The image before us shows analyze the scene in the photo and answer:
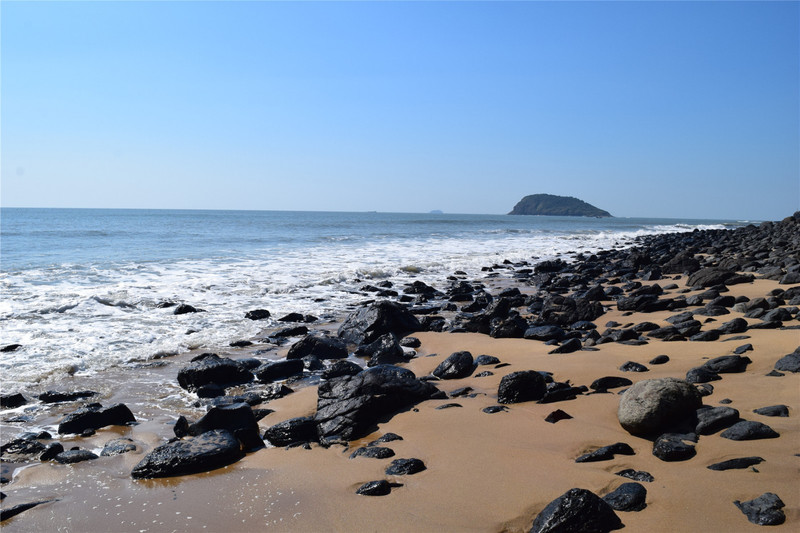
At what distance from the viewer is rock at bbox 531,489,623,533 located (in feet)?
9.29

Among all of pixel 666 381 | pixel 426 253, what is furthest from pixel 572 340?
pixel 426 253

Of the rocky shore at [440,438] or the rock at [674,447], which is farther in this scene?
the rock at [674,447]

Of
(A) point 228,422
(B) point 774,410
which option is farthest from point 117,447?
(B) point 774,410

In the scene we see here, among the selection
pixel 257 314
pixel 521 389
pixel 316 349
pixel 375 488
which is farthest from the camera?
pixel 257 314

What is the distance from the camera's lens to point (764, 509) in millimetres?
2844

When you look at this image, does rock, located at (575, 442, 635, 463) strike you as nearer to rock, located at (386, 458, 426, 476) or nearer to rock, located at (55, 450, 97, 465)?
rock, located at (386, 458, 426, 476)

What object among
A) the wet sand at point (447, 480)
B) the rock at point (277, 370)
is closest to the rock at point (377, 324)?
the rock at point (277, 370)

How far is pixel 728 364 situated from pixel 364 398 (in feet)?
12.4

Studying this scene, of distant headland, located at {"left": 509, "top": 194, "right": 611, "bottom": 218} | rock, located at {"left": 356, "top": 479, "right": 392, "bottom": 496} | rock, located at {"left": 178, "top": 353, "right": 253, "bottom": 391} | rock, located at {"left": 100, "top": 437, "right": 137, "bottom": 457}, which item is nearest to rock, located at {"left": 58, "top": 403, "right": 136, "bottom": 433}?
rock, located at {"left": 100, "top": 437, "right": 137, "bottom": 457}

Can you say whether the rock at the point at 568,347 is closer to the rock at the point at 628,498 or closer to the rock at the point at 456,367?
the rock at the point at 456,367

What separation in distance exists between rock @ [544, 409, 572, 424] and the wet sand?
69mm

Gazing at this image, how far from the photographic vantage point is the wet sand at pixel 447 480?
10.4ft

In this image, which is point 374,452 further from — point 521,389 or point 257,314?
point 257,314

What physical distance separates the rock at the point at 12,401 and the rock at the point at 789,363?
7917 mm
